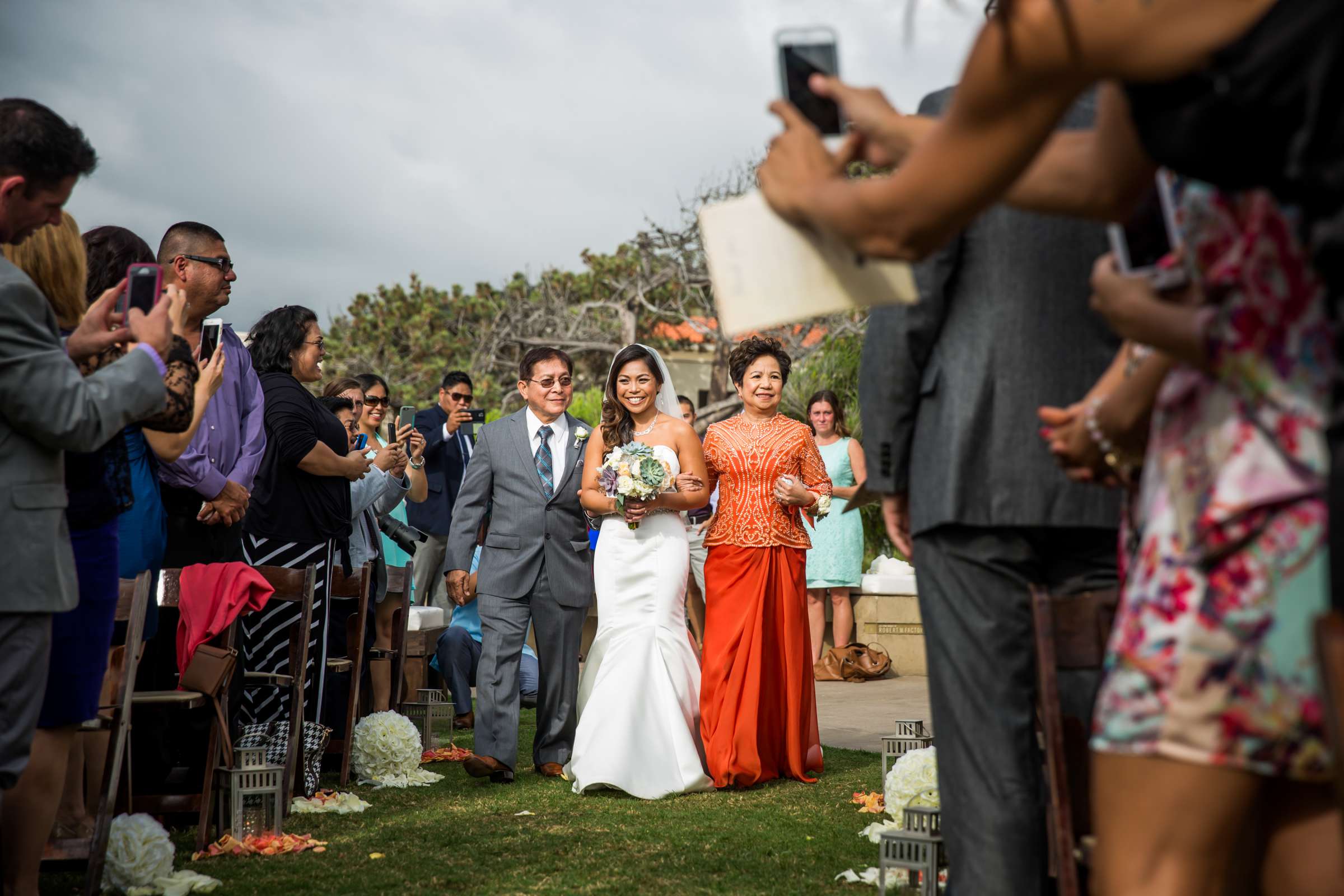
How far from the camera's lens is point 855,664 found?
38.3 ft

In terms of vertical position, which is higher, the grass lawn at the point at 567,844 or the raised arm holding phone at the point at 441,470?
the raised arm holding phone at the point at 441,470

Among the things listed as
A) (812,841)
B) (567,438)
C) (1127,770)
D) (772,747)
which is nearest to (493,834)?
(812,841)

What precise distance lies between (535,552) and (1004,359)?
494cm

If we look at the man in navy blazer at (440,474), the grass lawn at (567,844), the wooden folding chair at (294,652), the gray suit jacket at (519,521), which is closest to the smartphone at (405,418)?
the gray suit jacket at (519,521)

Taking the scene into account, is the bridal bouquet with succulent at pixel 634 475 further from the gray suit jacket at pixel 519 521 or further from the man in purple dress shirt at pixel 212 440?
the man in purple dress shirt at pixel 212 440

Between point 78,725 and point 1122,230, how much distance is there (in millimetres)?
3339

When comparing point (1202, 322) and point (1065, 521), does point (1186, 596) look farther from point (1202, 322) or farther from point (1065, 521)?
point (1065, 521)

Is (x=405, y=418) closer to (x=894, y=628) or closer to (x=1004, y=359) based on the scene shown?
(x=894, y=628)

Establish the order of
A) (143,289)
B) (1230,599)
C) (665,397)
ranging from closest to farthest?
(1230,599), (143,289), (665,397)

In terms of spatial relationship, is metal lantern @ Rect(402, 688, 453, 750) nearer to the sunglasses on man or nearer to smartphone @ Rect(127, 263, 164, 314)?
the sunglasses on man

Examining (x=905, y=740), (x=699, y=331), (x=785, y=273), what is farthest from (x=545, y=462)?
(x=699, y=331)

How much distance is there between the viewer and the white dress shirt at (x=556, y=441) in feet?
25.5

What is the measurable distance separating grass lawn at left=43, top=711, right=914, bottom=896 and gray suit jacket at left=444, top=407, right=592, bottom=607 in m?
1.19

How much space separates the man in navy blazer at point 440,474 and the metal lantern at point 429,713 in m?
2.40
